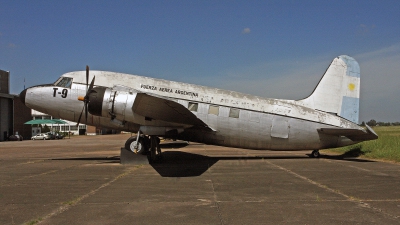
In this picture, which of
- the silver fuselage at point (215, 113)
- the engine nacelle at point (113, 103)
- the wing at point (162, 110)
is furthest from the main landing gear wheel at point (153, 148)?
the engine nacelle at point (113, 103)

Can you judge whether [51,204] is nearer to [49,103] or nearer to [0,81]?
[49,103]

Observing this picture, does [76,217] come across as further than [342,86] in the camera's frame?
No

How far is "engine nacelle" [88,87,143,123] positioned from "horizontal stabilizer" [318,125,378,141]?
952 centimetres

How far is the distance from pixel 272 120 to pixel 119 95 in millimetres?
7521

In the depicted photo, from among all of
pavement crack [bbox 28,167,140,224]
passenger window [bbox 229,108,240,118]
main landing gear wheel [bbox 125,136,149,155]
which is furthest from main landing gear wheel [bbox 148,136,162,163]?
pavement crack [bbox 28,167,140,224]

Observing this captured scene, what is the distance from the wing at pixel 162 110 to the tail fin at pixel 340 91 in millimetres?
6613

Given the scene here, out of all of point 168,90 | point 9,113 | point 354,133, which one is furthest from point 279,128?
point 9,113

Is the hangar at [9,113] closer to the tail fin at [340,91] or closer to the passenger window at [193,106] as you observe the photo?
the passenger window at [193,106]

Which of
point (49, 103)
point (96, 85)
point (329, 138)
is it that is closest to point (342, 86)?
point (329, 138)

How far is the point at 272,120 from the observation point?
16.1 metres

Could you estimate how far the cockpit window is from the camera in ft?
52.6

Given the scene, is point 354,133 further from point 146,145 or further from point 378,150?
point 146,145

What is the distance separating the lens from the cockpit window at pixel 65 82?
16.0 meters

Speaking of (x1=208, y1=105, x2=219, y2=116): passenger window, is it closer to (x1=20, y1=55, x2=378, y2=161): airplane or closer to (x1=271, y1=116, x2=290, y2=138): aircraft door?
(x1=20, y1=55, x2=378, y2=161): airplane
